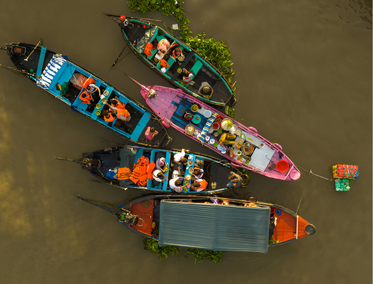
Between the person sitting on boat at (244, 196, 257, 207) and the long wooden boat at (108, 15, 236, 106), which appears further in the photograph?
the long wooden boat at (108, 15, 236, 106)

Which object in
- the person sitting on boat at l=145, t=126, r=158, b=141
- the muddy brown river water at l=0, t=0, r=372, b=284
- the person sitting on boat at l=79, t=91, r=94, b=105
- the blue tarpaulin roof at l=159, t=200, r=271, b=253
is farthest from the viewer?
the muddy brown river water at l=0, t=0, r=372, b=284

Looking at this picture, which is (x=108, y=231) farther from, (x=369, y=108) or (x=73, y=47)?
(x=369, y=108)

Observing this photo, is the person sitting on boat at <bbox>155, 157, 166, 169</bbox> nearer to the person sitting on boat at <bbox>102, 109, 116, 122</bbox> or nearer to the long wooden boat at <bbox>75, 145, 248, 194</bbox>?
the long wooden boat at <bbox>75, 145, 248, 194</bbox>

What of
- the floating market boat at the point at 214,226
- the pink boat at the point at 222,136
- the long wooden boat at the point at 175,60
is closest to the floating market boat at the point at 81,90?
the pink boat at the point at 222,136

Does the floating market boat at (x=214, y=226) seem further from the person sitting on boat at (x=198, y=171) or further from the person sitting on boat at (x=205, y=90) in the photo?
the person sitting on boat at (x=205, y=90)

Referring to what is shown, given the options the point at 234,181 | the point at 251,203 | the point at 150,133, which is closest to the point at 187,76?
the point at 150,133

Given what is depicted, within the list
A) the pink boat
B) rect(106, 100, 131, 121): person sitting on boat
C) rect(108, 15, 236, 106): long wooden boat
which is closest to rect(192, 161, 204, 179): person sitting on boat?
the pink boat
